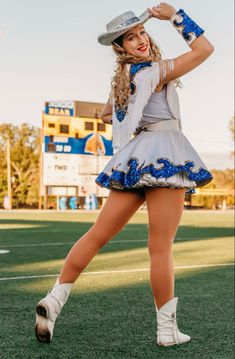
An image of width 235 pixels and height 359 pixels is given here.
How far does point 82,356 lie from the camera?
2912mm

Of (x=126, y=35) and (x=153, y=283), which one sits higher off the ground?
(x=126, y=35)

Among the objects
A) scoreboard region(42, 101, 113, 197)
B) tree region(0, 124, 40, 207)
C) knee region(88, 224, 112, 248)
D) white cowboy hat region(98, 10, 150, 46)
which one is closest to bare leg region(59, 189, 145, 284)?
knee region(88, 224, 112, 248)

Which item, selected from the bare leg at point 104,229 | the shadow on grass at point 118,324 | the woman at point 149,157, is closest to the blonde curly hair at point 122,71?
the woman at point 149,157

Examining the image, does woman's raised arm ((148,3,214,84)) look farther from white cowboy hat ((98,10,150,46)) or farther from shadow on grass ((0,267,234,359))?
shadow on grass ((0,267,234,359))

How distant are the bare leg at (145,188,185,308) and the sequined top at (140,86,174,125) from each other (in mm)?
340

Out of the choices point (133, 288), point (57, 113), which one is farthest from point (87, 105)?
point (133, 288)

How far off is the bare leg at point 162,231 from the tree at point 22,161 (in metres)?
51.7

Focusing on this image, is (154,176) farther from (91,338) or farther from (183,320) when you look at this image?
(183,320)

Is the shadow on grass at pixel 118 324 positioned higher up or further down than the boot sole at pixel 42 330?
further down

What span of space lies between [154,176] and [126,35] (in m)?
0.71

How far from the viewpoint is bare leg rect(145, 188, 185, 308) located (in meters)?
2.98

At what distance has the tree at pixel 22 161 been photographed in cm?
5484

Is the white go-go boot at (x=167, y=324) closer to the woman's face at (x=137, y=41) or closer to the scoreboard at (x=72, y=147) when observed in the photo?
the woman's face at (x=137, y=41)

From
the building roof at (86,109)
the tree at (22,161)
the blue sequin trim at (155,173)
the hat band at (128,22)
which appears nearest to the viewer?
the blue sequin trim at (155,173)
